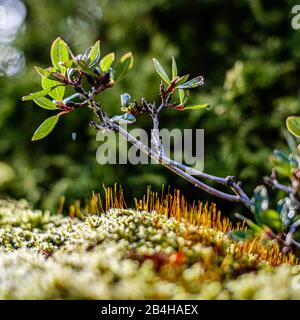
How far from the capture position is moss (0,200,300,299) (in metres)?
0.93

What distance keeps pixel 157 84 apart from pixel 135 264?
196 cm

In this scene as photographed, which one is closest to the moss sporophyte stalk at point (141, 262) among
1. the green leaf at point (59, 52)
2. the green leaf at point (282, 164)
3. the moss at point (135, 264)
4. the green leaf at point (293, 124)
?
the moss at point (135, 264)

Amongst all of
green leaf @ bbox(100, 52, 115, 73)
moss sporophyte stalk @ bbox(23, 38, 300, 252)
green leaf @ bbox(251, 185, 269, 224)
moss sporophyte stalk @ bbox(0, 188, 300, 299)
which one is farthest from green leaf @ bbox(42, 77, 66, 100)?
green leaf @ bbox(251, 185, 269, 224)

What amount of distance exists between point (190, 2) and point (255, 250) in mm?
2173

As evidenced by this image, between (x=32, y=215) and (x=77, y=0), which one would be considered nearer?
(x=32, y=215)

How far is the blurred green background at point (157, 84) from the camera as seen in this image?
104 inches

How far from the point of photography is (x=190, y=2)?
304 centimetres

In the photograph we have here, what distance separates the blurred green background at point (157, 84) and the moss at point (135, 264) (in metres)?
1.22

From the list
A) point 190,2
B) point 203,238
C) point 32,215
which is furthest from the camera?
point 190,2

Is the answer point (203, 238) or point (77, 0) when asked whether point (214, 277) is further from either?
point (77, 0)

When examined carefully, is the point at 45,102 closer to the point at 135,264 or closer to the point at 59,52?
the point at 59,52

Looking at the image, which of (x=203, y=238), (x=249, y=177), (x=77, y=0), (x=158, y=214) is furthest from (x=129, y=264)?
(x=77, y=0)

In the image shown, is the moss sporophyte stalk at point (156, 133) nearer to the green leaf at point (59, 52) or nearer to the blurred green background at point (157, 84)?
the green leaf at point (59, 52)
